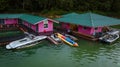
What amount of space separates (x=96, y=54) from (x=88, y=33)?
741 centimetres

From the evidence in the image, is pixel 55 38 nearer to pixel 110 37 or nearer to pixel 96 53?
pixel 96 53

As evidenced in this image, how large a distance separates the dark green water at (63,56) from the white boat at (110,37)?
1.05 metres

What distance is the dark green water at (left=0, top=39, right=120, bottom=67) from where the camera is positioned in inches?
908

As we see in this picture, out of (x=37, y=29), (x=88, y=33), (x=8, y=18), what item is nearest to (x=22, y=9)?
(x=8, y=18)

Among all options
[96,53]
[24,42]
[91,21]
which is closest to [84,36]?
[91,21]

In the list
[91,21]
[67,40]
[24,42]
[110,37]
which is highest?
[91,21]

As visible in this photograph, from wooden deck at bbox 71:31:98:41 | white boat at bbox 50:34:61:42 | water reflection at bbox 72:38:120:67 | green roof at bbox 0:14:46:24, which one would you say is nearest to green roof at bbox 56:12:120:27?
wooden deck at bbox 71:31:98:41

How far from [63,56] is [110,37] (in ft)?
32.8

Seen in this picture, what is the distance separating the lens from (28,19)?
36844 mm

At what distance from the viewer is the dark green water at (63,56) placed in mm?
23062

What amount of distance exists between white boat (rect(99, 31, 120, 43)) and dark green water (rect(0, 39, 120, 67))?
1.05 meters

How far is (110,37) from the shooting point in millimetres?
32125

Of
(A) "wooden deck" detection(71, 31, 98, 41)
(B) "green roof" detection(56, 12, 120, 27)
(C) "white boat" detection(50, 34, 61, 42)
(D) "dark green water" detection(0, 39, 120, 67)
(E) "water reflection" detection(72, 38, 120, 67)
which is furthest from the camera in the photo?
(B) "green roof" detection(56, 12, 120, 27)

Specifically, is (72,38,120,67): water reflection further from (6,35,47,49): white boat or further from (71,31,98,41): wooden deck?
(6,35,47,49): white boat
